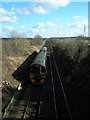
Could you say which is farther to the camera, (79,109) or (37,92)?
(37,92)

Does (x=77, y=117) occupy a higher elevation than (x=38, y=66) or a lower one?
lower

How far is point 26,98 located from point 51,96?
2.17 metres

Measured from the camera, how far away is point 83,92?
16.5 m

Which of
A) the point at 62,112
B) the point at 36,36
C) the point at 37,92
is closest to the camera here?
the point at 62,112

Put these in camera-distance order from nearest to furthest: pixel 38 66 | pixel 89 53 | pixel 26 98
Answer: pixel 26 98, pixel 38 66, pixel 89 53

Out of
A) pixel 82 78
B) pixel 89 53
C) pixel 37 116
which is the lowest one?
pixel 37 116

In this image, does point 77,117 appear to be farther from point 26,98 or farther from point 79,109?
point 26,98

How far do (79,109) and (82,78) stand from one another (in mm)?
5186

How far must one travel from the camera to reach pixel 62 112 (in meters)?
13.4

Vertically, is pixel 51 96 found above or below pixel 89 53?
below

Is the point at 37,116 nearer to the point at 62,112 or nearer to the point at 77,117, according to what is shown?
the point at 62,112

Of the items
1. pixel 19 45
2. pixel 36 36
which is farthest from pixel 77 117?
pixel 36 36

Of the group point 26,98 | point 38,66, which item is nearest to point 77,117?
point 26,98

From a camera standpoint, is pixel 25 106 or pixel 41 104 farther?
pixel 41 104
